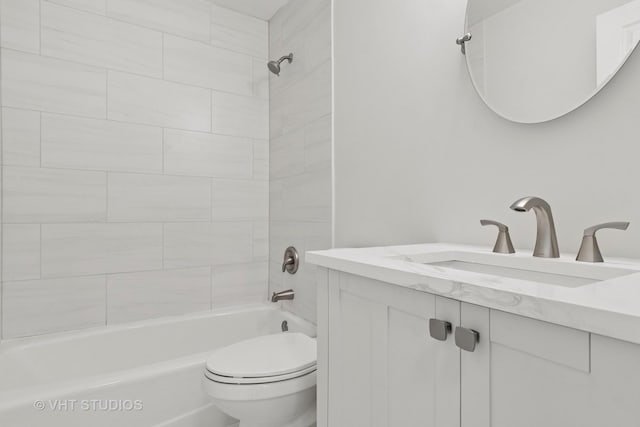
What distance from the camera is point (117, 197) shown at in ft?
6.24

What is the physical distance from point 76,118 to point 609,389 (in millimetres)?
2190

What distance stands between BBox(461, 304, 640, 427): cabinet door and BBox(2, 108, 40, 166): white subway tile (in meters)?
2.00

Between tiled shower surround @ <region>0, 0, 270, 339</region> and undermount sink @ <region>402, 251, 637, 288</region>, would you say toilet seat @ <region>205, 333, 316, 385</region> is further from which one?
tiled shower surround @ <region>0, 0, 270, 339</region>

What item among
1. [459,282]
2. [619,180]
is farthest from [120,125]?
[619,180]

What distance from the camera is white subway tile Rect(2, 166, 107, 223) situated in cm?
167

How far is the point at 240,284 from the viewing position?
89.3 inches

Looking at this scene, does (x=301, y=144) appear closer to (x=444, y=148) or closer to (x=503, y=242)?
(x=444, y=148)

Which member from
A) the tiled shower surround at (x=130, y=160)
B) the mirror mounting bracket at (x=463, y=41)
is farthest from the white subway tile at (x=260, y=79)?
the mirror mounting bracket at (x=463, y=41)

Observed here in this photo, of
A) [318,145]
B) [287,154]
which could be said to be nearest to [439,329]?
[318,145]

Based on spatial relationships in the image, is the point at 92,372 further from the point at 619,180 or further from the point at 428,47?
the point at 619,180

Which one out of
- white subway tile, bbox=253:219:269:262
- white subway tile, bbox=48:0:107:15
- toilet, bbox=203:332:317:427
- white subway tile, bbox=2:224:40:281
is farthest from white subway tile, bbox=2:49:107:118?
toilet, bbox=203:332:317:427

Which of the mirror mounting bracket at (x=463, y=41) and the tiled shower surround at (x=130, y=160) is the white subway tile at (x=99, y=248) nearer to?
the tiled shower surround at (x=130, y=160)

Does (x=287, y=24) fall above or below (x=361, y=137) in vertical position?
above

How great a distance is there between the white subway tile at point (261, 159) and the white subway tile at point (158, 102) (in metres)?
0.32
